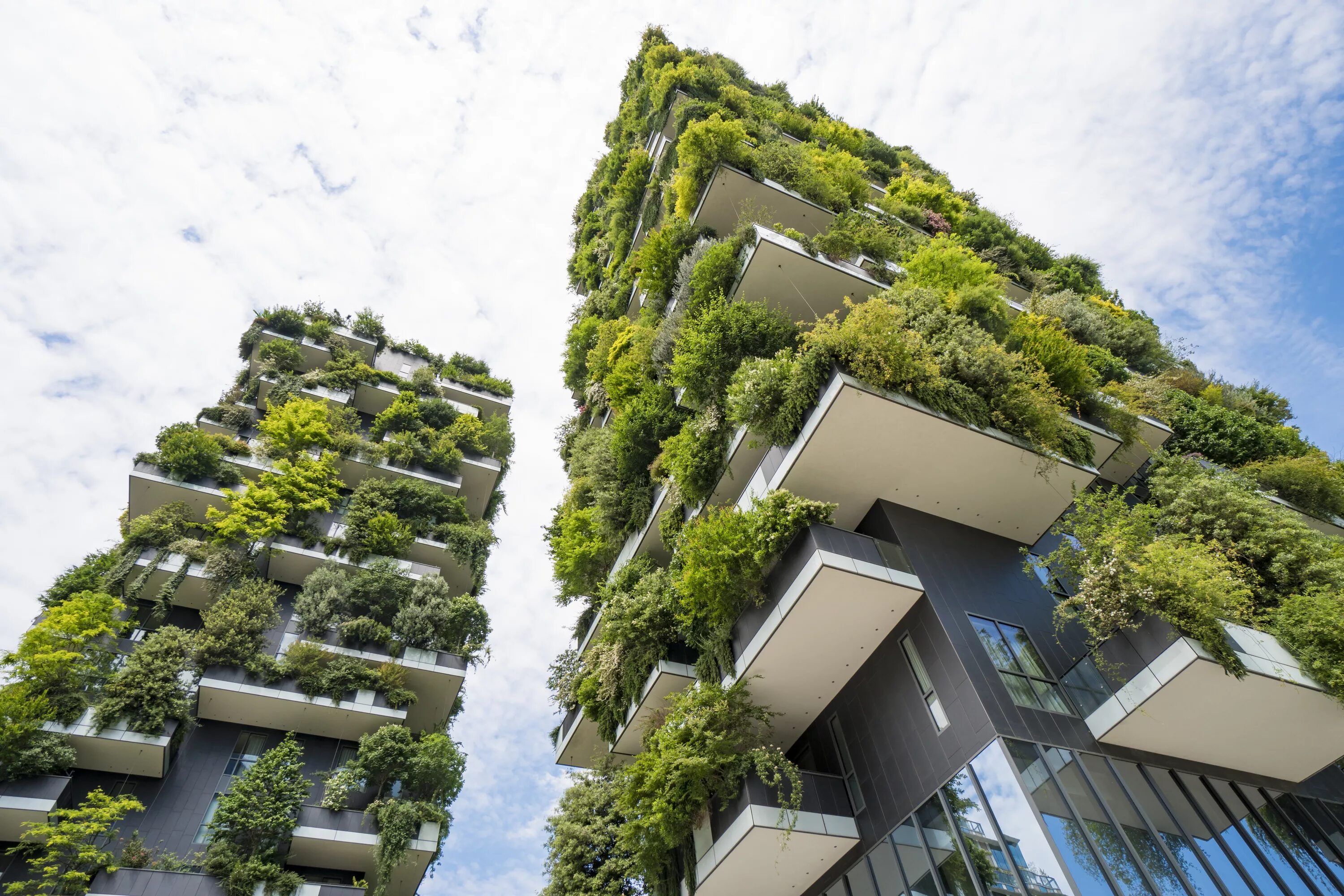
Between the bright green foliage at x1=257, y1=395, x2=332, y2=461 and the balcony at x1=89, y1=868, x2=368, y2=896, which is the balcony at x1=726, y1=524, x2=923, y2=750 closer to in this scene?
the balcony at x1=89, y1=868, x2=368, y2=896

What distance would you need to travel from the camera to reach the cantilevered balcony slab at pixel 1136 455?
598 inches

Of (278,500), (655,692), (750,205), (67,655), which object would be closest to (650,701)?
(655,692)

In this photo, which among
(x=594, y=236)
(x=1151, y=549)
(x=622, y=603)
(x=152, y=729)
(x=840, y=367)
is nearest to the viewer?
(x=1151, y=549)

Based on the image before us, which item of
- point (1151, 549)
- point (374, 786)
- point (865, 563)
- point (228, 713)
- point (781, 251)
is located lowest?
point (1151, 549)

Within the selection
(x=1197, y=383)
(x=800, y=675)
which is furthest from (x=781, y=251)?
(x=1197, y=383)

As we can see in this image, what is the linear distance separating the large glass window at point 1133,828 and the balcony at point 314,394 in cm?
2992

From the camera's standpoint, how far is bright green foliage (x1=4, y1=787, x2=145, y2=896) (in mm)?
14664

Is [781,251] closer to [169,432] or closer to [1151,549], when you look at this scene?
[1151,549]

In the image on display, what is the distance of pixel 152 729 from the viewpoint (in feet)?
57.2

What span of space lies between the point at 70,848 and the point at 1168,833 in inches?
852

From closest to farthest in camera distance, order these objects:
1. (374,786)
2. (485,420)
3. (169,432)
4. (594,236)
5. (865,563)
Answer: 1. (865,563)
2. (374,786)
3. (169,432)
4. (594,236)
5. (485,420)

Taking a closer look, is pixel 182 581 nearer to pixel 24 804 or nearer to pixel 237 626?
pixel 237 626

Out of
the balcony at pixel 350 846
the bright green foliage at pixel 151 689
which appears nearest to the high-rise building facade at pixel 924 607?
the balcony at pixel 350 846

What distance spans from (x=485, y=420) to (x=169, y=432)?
45.8ft
